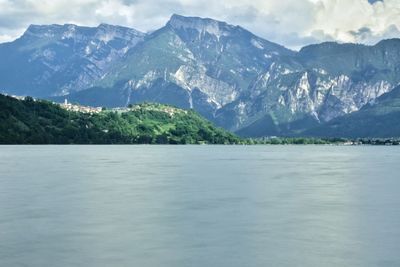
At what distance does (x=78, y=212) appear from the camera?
72.8m

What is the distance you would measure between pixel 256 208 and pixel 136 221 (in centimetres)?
1825

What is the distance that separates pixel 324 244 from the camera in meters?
53.9

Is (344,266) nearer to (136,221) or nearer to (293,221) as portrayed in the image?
(293,221)

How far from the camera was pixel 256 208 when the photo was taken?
7806 centimetres

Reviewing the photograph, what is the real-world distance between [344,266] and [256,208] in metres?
32.7

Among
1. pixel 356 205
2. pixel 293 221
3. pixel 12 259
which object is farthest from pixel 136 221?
pixel 356 205

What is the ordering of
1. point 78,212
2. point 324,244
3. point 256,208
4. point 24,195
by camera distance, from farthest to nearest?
point 24,195 → point 256,208 → point 78,212 → point 324,244

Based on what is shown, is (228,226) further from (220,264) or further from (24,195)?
(24,195)

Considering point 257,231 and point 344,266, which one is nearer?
point 344,266

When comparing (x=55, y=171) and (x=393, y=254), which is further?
(x=55, y=171)

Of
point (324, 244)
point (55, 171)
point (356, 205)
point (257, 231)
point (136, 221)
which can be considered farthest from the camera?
point (55, 171)

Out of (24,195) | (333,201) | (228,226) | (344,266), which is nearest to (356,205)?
(333,201)

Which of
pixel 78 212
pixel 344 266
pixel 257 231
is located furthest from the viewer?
pixel 78 212

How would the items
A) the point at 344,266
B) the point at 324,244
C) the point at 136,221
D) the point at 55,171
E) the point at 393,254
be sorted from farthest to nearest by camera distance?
the point at 55,171 < the point at 136,221 < the point at 324,244 < the point at 393,254 < the point at 344,266
